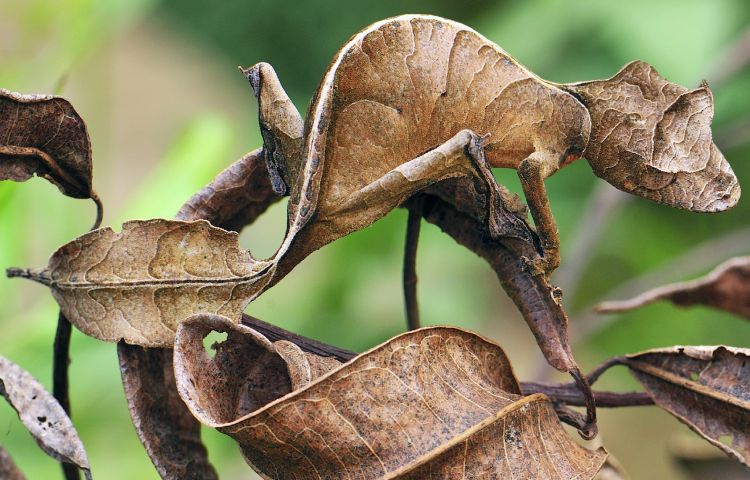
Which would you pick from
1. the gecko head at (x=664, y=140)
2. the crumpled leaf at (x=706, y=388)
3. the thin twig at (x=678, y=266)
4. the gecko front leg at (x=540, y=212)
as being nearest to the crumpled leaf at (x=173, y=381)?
the gecko front leg at (x=540, y=212)

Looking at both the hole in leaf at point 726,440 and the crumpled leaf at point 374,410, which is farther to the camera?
the hole in leaf at point 726,440

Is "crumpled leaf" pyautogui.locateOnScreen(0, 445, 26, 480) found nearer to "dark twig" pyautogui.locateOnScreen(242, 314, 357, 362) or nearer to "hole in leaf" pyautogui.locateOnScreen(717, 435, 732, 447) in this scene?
"dark twig" pyautogui.locateOnScreen(242, 314, 357, 362)

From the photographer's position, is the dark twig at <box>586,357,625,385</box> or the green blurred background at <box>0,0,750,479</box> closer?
the dark twig at <box>586,357,625,385</box>

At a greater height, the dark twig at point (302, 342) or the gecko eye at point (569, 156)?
the gecko eye at point (569, 156)

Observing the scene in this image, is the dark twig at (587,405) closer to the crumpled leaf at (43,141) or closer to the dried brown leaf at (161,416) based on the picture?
the dried brown leaf at (161,416)

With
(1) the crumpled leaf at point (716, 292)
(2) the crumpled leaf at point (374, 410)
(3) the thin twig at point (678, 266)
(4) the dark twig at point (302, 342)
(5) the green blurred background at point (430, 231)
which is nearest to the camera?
(2) the crumpled leaf at point (374, 410)

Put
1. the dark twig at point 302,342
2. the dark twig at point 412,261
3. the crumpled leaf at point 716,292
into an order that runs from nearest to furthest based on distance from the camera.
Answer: the dark twig at point 302,342
the dark twig at point 412,261
the crumpled leaf at point 716,292

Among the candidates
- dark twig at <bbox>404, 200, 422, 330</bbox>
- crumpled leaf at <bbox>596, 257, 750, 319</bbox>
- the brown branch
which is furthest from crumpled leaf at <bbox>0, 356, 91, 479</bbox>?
crumpled leaf at <bbox>596, 257, 750, 319</bbox>
